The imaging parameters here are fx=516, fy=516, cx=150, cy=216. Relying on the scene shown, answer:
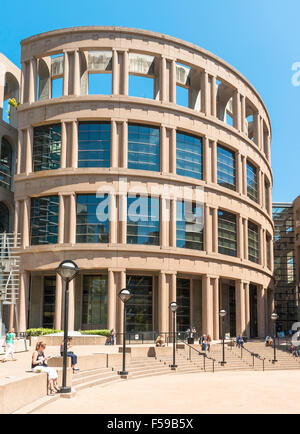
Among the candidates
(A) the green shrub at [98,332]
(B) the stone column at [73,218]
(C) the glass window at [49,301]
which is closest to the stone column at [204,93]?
(B) the stone column at [73,218]

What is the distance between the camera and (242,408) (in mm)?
13680

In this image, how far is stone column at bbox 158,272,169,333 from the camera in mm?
40688

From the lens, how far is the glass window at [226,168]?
47.8 metres

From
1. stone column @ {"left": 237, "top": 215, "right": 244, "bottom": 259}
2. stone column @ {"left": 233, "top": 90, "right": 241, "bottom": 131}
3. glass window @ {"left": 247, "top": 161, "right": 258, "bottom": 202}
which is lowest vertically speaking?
stone column @ {"left": 237, "top": 215, "right": 244, "bottom": 259}

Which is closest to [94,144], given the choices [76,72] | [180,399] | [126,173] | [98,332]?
[126,173]

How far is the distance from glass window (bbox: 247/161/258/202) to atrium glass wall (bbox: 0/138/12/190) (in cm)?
2370

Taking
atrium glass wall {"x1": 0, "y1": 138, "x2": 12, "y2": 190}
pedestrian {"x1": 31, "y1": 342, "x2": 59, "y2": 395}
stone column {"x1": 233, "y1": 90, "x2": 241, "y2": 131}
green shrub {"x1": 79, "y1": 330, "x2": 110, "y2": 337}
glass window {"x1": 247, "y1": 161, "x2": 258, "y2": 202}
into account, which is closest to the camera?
pedestrian {"x1": 31, "y1": 342, "x2": 59, "y2": 395}

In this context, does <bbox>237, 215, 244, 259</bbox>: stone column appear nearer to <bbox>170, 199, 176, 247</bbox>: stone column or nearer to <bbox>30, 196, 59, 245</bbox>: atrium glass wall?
<bbox>170, 199, 176, 247</bbox>: stone column

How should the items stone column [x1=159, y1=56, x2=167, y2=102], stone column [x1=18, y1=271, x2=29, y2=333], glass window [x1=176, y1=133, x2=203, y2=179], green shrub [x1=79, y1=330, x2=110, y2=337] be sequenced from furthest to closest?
glass window [x1=176, y1=133, x2=203, y2=179] < stone column [x1=159, y1=56, x2=167, y2=102] < stone column [x1=18, y1=271, x2=29, y2=333] < green shrub [x1=79, y1=330, x2=110, y2=337]

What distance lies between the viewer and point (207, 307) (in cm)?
4388

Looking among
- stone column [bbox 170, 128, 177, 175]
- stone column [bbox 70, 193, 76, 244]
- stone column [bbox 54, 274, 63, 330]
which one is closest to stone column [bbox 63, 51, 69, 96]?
stone column [bbox 70, 193, 76, 244]
